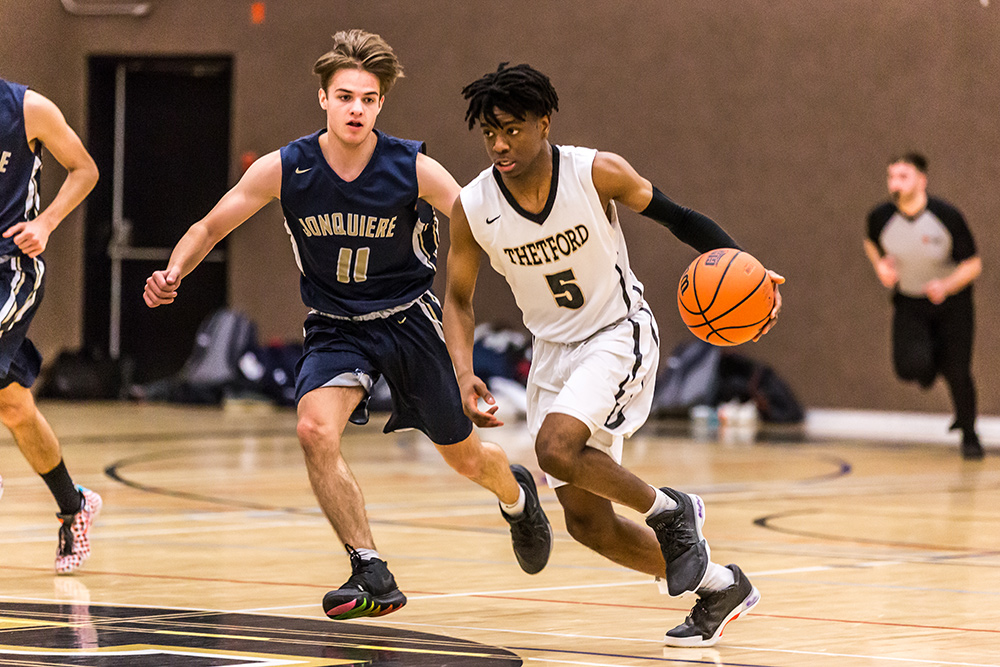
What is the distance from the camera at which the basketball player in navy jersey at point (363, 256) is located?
15.0 ft

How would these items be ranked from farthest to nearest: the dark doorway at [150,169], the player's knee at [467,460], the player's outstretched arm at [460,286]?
the dark doorway at [150,169] → the player's knee at [467,460] → the player's outstretched arm at [460,286]

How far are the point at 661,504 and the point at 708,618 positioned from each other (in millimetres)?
332

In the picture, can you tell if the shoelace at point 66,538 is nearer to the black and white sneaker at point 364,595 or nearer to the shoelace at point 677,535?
the black and white sneaker at point 364,595

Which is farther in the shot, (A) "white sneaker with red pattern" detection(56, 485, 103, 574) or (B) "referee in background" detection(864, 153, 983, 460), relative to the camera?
(B) "referee in background" detection(864, 153, 983, 460)

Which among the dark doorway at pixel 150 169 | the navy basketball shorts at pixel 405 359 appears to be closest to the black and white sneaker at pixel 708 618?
the navy basketball shorts at pixel 405 359

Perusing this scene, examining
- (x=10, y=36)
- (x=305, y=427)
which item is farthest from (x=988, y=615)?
(x=10, y=36)

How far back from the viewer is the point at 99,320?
16094 mm

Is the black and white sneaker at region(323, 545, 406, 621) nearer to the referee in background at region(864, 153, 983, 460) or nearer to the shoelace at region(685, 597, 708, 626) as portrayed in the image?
the shoelace at region(685, 597, 708, 626)

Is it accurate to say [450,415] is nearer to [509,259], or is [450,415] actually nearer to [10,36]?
[509,259]

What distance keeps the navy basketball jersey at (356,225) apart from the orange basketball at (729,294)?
36.7 inches

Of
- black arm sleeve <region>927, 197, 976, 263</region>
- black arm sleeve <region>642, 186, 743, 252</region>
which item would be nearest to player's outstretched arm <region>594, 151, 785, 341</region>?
black arm sleeve <region>642, 186, 743, 252</region>

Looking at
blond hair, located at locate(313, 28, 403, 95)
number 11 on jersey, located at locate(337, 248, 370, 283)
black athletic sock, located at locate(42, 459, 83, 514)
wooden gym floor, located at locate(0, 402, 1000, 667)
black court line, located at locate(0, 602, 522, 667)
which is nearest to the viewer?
black court line, located at locate(0, 602, 522, 667)

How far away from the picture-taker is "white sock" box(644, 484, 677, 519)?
13.3 ft

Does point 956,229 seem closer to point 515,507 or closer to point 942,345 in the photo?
point 942,345
